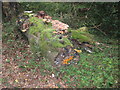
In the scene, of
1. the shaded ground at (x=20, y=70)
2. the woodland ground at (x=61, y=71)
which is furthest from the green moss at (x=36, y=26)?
the woodland ground at (x=61, y=71)

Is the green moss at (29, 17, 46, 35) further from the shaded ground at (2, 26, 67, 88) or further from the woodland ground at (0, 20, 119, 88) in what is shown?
the woodland ground at (0, 20, 119, 88)

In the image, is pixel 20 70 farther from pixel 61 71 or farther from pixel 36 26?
pixel 36 26

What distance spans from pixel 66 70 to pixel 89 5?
5805 millimetres

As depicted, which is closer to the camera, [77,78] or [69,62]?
[77,78]

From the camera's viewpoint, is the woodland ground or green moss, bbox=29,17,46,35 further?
green moss, bbox=29,17,46,35

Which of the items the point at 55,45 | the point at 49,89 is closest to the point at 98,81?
the point at 49,89

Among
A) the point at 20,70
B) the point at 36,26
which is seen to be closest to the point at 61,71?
the point at 20,70

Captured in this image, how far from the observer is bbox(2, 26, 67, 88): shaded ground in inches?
201

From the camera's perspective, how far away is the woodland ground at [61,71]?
4879mm

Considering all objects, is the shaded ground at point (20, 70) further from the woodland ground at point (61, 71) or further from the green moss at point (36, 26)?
the green moss at point (36, 26)

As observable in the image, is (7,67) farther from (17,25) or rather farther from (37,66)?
(17,25)

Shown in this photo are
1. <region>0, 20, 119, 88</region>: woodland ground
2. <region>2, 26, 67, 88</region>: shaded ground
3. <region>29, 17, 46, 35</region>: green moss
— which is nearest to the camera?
<region>0, 20, 119, 88</region>: woodland ground

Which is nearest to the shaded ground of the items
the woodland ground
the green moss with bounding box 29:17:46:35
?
the woodland ground

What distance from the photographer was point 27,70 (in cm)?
583
